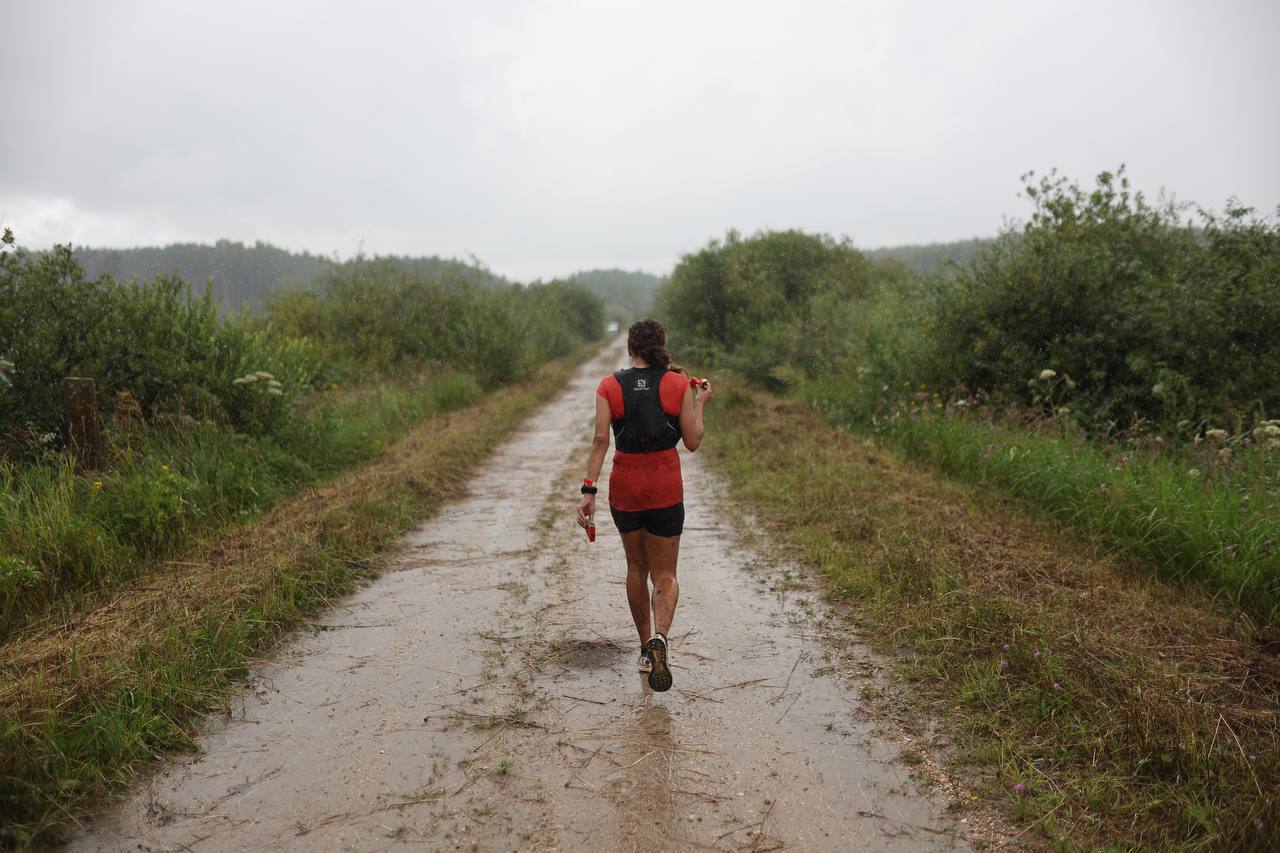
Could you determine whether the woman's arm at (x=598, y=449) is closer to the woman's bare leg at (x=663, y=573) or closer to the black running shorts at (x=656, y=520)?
the black running shorts at (x=656, y=520)

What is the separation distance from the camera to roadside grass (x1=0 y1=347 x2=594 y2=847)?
3178 mm

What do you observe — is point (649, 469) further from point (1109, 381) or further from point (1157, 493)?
point (1109, 381)

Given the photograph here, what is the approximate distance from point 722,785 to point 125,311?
27.7 feet

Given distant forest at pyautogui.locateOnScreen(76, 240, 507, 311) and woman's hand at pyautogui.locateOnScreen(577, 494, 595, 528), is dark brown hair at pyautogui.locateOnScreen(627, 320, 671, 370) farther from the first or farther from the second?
distant forest at pyautogui.locateOnScreen(76, 240, 507, 311)

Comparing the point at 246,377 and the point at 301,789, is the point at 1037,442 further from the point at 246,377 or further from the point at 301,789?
the point at 246,377

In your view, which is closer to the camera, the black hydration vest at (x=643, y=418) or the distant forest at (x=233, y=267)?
the black hydration vest at (x=643, y=418)

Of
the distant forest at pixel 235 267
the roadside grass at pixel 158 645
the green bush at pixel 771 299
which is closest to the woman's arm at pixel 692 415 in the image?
the roadside grass at pixel 158 645

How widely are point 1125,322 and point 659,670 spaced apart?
29.1 ft

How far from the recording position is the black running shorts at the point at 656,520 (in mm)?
4195

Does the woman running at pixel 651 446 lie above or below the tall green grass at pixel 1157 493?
above

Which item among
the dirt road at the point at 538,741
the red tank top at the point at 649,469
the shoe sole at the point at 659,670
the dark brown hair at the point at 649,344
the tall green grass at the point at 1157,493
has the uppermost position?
the dark brown hair at the point at 649,344

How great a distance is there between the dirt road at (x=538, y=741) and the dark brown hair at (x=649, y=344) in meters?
1.82

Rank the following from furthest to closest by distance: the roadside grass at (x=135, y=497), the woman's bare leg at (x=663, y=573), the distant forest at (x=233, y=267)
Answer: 1. the distant forest at (x=233, y=267)
2. the roadside grass at (x=135, y=497)
3. the woman's bare leg at (x=663, y=573)

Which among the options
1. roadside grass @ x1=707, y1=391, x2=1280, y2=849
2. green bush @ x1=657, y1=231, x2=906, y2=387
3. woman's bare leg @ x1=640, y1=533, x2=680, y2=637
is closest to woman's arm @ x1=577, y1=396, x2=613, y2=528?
woman's bare leg @ x1=640, y1=533, x2=680, y2=637
